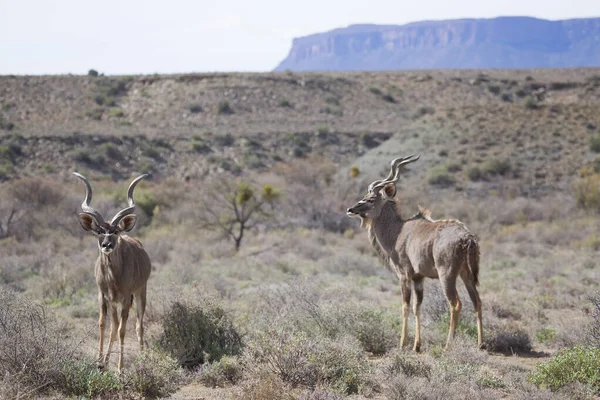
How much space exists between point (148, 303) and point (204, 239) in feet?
42.7

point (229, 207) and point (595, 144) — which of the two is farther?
point (595, 144)

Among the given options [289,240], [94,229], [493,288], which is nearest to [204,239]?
[289,240]

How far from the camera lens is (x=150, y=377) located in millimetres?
7402

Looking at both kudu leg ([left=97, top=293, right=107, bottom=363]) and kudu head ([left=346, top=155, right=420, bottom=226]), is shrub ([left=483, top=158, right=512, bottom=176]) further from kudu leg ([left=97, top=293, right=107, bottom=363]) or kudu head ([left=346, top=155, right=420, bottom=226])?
kudu leg ([left=97, top=293, right=107, bottom=363])

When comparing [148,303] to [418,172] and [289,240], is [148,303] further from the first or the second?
[418,172]

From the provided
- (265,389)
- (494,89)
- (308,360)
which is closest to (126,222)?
(308,360)

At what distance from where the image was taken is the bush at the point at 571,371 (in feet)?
23.2

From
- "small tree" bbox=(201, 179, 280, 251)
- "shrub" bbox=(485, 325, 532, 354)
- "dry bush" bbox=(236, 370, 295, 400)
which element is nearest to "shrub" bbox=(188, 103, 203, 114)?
"small tree" bbox=(201, 179, 280, 251)

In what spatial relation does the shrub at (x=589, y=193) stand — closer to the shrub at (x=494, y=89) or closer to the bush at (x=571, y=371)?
the bush at (x=571, y=371)

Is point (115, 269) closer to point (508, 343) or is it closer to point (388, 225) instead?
point (388, 225)

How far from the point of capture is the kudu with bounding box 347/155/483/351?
9.05 metres

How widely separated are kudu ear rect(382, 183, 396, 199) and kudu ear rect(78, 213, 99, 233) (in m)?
4.61

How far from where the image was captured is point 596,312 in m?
8.61

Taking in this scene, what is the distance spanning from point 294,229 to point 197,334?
17862mm
